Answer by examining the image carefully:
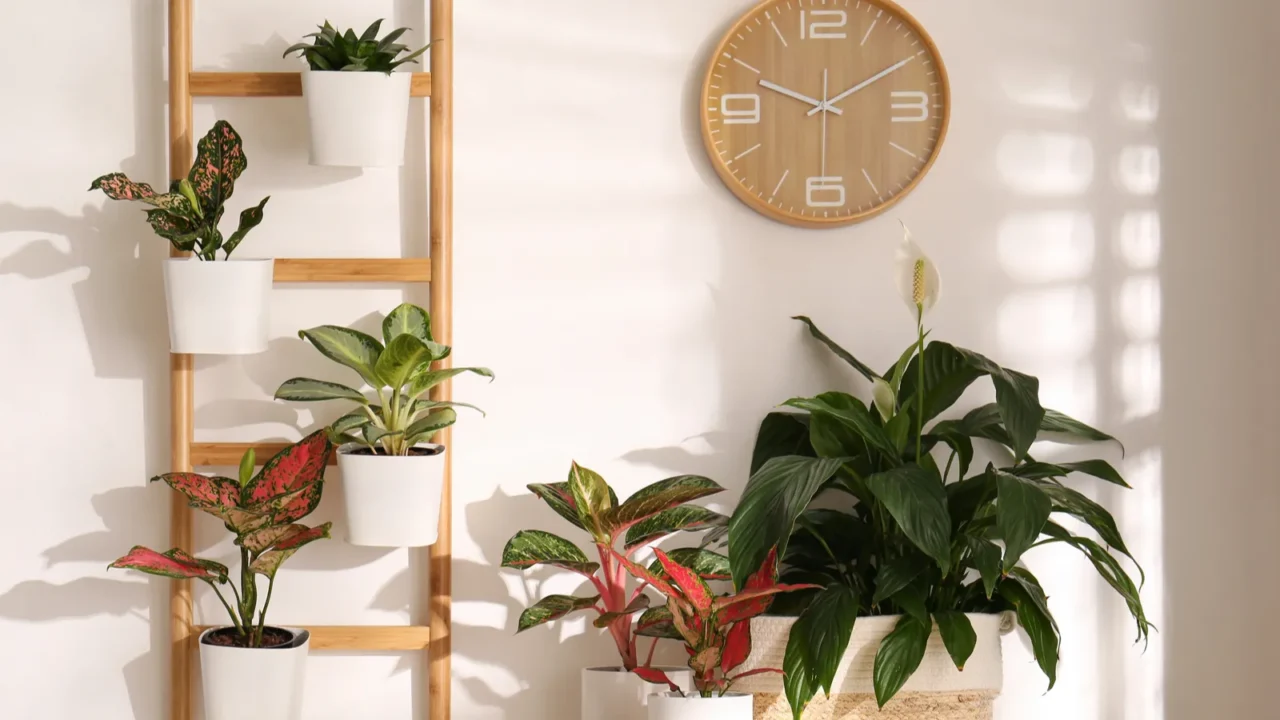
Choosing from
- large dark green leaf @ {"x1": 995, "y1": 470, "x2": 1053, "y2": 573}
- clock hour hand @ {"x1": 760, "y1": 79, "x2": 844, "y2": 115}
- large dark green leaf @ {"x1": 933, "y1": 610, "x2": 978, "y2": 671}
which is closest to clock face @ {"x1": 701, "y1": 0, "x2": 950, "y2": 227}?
clock hour hand @ {"x1": 760, "y1": 79, "x2": 844, "y2": 115}

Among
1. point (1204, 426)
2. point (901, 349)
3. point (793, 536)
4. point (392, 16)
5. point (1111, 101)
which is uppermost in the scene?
point (392, 16)

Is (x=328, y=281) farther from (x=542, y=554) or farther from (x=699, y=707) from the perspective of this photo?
(x=699, y=707)

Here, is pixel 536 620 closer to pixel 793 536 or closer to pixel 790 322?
pixel 793 536

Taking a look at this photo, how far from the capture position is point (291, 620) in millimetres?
1850

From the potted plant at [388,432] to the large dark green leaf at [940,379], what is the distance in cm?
69

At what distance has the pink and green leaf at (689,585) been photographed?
150 cm

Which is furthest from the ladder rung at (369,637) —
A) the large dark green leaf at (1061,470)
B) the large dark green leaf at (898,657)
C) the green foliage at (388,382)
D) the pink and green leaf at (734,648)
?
the large dark green leaf at (1061,470)

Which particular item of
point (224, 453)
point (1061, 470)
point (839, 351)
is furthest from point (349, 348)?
point (1061, 470)

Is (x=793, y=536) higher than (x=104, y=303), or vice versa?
(x=104, y=303)

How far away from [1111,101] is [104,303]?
5.94 feet

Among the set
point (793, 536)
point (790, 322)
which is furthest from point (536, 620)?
point (790, 322)

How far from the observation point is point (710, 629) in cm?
154

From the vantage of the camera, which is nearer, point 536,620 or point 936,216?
point 536,620

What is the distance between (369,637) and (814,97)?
1205 mm
